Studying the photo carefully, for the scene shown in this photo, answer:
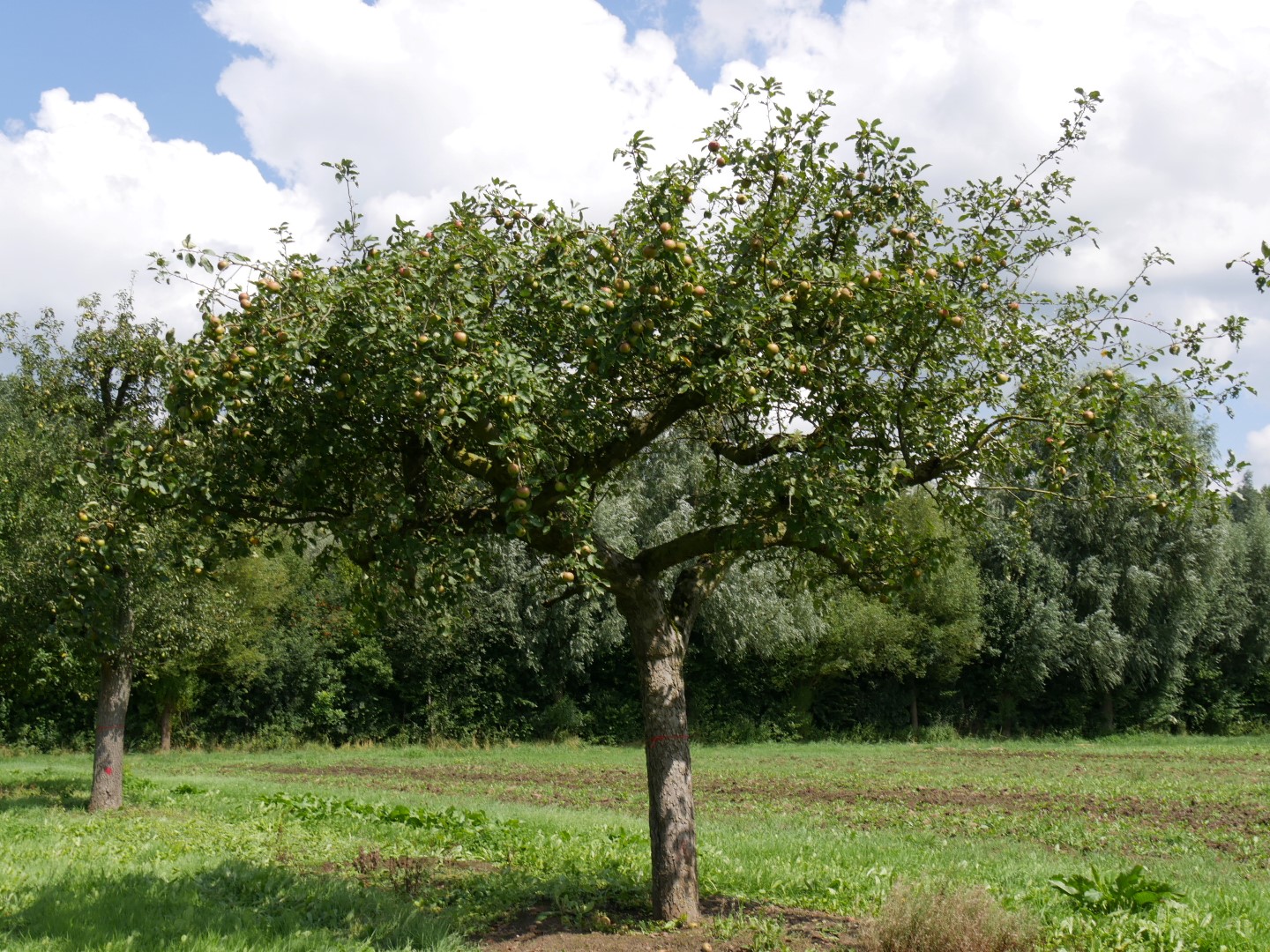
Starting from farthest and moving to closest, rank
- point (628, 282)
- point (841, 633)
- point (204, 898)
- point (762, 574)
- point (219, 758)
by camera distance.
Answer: point (841, 633) → point (762, 574) → point (219, 758) → point (204, 898) → point (628, 282)

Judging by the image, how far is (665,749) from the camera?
7.21 m

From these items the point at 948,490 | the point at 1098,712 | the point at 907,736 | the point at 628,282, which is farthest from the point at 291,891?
the point at 1098,712

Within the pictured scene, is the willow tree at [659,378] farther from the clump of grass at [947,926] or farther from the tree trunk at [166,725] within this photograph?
the tree trunk at [166,725]

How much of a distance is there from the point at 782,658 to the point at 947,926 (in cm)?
2976

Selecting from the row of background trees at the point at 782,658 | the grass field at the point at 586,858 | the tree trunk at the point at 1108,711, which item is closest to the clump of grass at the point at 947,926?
the grass field at the point at 586,858

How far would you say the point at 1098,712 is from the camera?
36594 mm

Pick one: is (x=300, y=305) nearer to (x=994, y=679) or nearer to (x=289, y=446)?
(x=289, y=446)

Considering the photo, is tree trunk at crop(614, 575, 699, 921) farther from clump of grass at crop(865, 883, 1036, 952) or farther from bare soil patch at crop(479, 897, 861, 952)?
clump of grass at crop(865, 883, 1036, 952)

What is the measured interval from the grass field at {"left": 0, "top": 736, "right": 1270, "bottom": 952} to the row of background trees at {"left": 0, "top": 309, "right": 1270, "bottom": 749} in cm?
1127

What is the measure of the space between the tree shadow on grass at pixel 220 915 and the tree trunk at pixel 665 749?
1536mm

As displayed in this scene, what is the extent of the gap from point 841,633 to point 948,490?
28.1 meters

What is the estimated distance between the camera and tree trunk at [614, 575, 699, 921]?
7051 millimetres

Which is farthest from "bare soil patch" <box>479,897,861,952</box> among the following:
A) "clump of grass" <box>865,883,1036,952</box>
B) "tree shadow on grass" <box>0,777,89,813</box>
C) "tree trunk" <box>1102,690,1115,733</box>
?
"tree trunk" <box>1102,690,1115,733</box>

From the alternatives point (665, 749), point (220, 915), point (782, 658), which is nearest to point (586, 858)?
point (665, 749)
